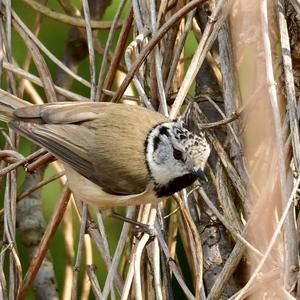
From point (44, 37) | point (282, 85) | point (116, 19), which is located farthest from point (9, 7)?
point (282, 85)

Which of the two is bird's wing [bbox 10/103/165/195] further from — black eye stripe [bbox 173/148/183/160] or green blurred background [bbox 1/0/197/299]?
green blurred background [bbox 1/0/197/299]

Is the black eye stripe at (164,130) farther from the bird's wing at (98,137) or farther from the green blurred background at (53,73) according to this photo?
the green blurred background at (53,73)

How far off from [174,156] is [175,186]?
12cm

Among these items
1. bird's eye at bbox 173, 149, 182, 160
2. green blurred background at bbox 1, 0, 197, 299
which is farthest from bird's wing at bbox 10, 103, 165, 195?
green blurred background at bbox 1, 0, 197, 299

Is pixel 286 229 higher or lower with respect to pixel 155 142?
lower

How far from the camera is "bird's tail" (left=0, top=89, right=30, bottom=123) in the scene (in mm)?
2871

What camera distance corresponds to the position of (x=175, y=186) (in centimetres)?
269

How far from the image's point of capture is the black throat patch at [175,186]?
267cm

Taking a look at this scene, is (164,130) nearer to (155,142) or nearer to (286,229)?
(155,142)

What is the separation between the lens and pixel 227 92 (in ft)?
8.85

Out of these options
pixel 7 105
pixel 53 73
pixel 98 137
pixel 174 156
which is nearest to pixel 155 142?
pixel 174 156

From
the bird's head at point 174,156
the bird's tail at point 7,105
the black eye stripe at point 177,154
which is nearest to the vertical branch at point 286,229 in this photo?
the bird's head at point 174,156

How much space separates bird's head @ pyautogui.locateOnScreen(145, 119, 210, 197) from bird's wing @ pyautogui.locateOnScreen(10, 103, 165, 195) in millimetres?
33

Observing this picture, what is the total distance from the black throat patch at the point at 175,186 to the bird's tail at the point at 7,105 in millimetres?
567
